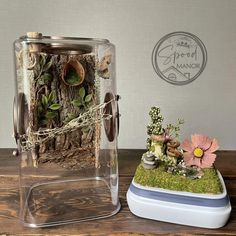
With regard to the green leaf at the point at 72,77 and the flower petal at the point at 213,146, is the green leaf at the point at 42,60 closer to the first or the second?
the green leaf at the point at 72,77

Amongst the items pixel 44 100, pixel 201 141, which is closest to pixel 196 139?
pixel 201 141

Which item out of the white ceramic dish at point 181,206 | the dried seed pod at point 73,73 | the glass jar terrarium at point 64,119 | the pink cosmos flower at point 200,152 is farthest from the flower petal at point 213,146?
the dried seed pod at point 73,73

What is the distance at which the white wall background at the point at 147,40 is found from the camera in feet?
3.47

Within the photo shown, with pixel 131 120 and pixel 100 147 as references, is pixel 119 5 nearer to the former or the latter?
pixel 131 120

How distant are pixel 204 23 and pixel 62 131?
0.66 m

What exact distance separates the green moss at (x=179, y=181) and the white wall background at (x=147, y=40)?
470mm

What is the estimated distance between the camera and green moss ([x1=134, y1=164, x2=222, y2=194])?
0.65m

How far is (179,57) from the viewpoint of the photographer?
1.08 metres

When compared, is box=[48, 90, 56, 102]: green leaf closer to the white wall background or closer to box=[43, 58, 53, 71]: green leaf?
box=[43, 58, 53, 71]: green leaf

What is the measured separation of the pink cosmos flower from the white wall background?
1.40 feet

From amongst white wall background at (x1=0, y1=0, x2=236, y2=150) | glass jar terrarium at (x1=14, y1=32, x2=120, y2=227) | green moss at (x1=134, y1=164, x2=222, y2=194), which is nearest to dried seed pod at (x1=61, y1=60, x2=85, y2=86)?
glass jar terrarium at (x1=14, y1=32, x2=120, y2=227)

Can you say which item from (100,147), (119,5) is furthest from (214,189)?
(119,5)

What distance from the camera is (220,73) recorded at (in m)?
1.09

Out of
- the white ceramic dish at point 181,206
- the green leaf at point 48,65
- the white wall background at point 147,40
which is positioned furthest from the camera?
the white wall background at point 147,40
